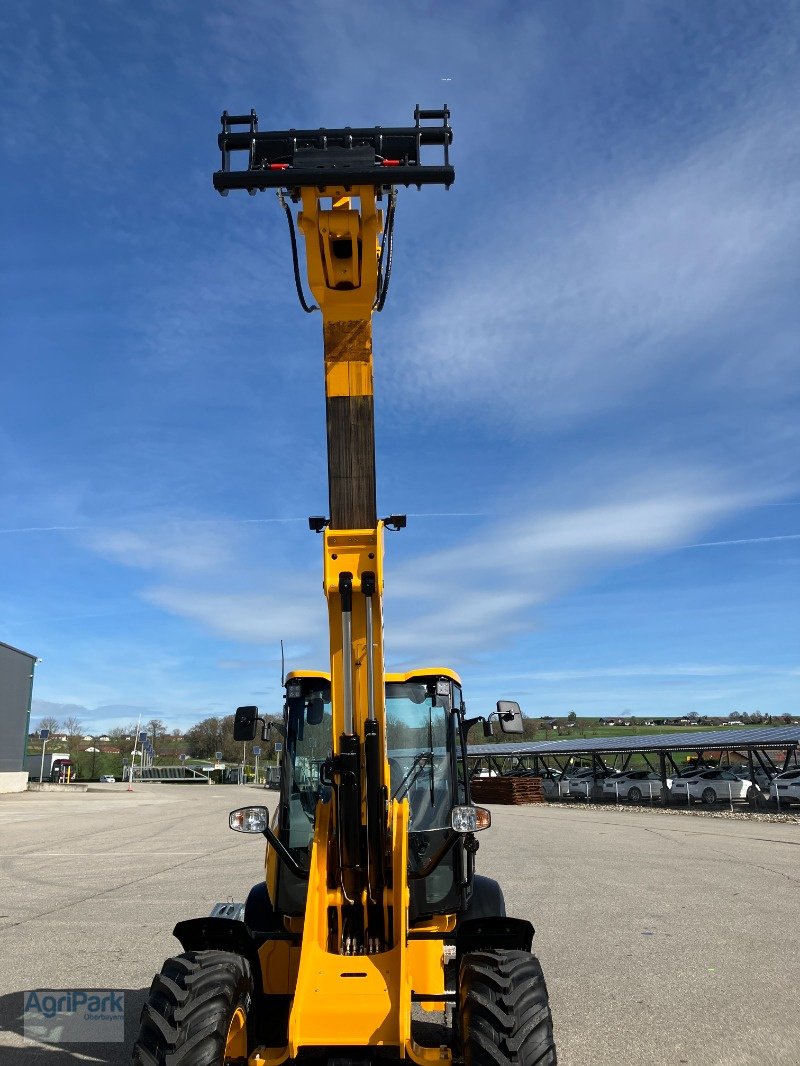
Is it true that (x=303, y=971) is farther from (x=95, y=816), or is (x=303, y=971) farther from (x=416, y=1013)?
(x=95, y=816)

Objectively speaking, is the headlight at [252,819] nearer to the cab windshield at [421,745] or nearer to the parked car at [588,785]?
the cab windshield at [421,745]

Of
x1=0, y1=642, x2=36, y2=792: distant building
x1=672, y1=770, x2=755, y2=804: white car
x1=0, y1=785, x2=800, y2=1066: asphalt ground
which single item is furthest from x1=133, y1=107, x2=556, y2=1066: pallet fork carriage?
x1=0, y1=642, x2=36, y2=792: distant building

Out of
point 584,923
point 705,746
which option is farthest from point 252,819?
point 705,746

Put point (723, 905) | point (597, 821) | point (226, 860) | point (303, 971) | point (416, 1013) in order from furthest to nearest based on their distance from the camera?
point (597, 821), point (226, 860), point (723, 905), point (416, 1013), point (303, 971)

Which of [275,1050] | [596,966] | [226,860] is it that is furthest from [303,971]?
[226,860]

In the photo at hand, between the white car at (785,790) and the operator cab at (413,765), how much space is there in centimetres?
3133

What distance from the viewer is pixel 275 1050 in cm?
399

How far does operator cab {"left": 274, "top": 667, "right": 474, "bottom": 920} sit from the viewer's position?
17.9 feet

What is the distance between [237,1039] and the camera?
4.02 metres

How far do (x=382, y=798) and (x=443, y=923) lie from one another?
162 cm

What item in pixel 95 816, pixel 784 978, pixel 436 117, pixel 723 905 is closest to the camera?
pixel 436 117

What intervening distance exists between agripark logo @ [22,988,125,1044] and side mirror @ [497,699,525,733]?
3507 millimetres

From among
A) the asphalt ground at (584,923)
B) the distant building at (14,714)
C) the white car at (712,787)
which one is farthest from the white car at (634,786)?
the distant building at (14,714)

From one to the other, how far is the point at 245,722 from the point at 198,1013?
6.83ft
